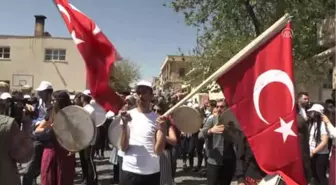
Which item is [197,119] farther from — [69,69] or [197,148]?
[69,69]

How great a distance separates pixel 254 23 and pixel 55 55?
84.5 feet

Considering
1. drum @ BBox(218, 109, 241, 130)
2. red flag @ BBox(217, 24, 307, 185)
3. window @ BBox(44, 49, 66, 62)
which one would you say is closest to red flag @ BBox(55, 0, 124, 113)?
red flag @ BBox(217, 24, 307, 185)

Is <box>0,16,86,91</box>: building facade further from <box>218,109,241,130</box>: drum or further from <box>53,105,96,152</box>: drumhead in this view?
<box>53,105,96,152</box>: drumhead

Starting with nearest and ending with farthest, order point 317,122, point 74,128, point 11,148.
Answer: point 11,148 → point 74,128 → point 317,122

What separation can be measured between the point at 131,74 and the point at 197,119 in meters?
56.2

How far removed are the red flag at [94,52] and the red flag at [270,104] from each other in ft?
5.01

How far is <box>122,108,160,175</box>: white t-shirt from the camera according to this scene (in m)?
4.97

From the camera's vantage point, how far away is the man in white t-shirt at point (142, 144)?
4953 millimetres

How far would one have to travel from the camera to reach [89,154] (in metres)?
8.67

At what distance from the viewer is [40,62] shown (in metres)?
41.9

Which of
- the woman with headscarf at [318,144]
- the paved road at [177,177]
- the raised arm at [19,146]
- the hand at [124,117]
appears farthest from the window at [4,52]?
the raised arm at [19,146]

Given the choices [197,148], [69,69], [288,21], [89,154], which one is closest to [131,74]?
[69,69]

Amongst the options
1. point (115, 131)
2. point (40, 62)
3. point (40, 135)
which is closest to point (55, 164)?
point (40, 135)

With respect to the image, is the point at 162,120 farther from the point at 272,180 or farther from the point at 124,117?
the point at 272,180
